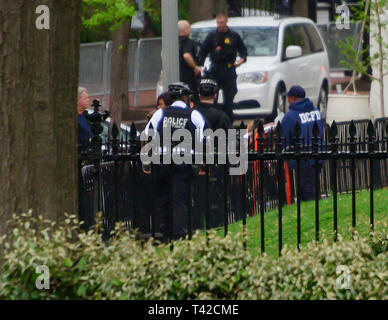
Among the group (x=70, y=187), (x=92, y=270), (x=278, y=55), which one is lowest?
(x=92, y=270)

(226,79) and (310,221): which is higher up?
(226,79)

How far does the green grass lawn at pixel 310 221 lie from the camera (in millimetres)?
10062

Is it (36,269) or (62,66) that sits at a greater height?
(62,66)

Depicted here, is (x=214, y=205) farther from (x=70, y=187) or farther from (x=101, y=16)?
(x=101, y=16)

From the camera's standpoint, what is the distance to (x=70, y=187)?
7094mm

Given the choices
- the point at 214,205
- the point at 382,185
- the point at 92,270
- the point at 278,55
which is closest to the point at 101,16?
the point at 278,55

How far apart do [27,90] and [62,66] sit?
0.97 ft

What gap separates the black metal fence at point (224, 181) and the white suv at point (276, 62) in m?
4.22

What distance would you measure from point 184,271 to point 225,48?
11.2m

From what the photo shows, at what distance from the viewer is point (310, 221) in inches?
440

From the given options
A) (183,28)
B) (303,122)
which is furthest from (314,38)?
(303,122)

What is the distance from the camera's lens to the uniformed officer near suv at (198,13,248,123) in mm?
17203

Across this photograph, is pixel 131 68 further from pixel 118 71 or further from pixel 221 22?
pixel 221 22

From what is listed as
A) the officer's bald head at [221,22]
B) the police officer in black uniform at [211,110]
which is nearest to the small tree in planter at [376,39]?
the officer's bald head at [221,22]
